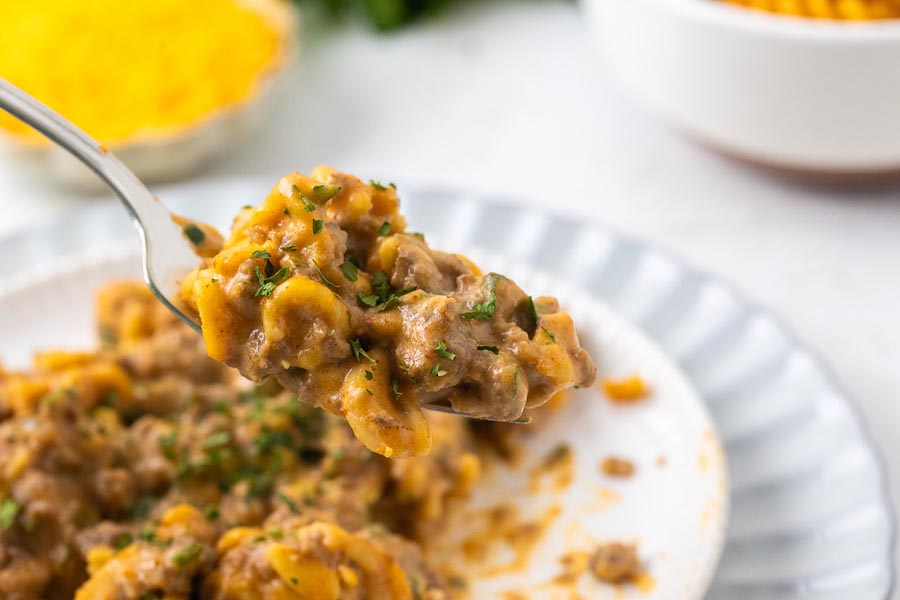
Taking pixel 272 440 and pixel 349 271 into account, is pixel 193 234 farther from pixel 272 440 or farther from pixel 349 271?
pixel 272 440

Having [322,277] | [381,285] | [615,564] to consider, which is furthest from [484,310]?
[615,564]

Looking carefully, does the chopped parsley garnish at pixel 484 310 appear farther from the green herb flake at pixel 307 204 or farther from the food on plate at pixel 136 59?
the food on plate at pixel 136 59

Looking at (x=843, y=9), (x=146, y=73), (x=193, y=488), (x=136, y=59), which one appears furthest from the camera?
(x=136, y=59)

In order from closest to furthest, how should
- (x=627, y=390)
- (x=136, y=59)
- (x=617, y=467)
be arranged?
(x=617, y=467), (x=627, y=390), (x=136, y=59)

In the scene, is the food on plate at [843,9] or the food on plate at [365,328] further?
the food on plate at [843,9]

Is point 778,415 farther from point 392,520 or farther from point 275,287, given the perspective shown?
point 275,287

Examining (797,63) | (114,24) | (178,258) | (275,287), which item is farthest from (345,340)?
(114,24)

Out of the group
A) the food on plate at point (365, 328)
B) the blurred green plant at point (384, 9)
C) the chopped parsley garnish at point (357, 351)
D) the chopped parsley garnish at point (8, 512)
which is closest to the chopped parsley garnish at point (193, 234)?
the food on plate at point (365, 328)

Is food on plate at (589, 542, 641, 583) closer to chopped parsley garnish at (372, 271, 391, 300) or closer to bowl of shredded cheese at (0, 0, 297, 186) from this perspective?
chopped parsley garnish at (372, 271, 391, 300)
